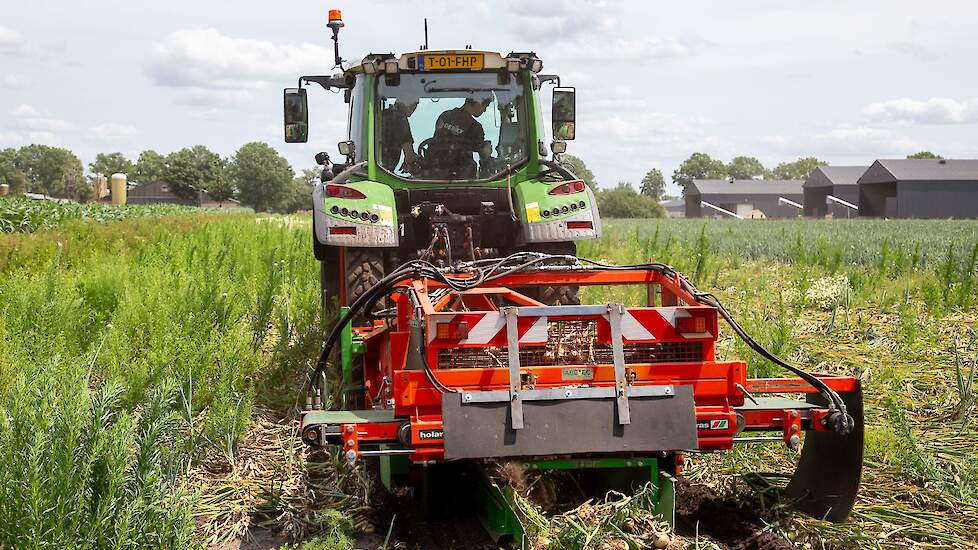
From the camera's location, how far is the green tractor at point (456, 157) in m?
6.50

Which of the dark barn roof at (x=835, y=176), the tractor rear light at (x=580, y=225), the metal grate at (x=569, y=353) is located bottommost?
the metal grate at (x=569, y=353)

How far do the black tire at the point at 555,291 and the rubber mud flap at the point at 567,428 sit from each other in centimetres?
209

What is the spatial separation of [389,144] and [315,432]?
132 inches

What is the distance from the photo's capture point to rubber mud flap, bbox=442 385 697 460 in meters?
3.68

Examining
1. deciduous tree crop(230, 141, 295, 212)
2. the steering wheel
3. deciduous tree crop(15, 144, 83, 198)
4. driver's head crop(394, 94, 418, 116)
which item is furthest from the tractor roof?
deciduous tree crop(15, 144, 83, 198)

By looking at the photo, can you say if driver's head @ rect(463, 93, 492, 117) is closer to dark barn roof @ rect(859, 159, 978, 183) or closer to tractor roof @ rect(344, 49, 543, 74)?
tractor roof @ rect(344, 49, 543, 74)

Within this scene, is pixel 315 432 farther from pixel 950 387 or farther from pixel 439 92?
pixel 950 387

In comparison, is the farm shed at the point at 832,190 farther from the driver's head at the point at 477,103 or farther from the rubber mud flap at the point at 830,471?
the rubber mud flap at the point at 830,471

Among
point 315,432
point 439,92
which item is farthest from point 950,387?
point 315,432

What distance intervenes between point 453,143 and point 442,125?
0.49ft

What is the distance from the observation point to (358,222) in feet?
20.0

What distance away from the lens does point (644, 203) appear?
206 feet

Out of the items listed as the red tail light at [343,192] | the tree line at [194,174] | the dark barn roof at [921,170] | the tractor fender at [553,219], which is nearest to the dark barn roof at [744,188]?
the dark barn roof at [921,170]

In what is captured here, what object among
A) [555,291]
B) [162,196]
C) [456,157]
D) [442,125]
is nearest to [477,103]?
[442,125]
